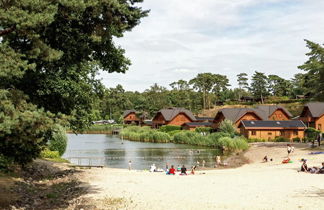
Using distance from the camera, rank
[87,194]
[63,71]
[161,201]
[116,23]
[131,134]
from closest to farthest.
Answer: [116,23] < [63,71] < [161,201] < [87,194] < [131,134]

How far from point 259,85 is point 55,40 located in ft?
411

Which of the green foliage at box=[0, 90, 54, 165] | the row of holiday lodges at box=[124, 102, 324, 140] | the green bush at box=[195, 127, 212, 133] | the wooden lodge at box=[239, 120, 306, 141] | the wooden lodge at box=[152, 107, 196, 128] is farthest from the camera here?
the wooden lodge at box=[152, 107, 196, 128]

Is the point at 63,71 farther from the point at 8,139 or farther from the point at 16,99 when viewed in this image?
the point at 8,139

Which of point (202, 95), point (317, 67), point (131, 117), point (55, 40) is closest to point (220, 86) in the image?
point (202, 95)

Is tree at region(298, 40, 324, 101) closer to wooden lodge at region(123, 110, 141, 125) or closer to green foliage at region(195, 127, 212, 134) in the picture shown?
green foliage at region(195, 127, 212, 134)

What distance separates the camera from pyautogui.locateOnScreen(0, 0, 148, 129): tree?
1069cm

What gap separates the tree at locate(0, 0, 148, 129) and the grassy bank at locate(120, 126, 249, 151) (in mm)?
40958

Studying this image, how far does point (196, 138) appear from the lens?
2611 inches

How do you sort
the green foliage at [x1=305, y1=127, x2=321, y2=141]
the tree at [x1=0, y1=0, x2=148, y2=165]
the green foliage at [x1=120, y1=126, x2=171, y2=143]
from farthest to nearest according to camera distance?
1. the green foliage at [x1=120, y1=126, x2=171, y2=143]
2. the green foliage at [x1=305, y1=127, x2=321, y2=141]
3. the tree at [x1=0, y1=0, x2=148, y2=165]

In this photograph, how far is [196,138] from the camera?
6631 centimetres

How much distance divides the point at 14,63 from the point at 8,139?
7.67ft

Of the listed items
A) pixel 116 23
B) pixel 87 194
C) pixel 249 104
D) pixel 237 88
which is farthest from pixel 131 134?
pixel 237 88

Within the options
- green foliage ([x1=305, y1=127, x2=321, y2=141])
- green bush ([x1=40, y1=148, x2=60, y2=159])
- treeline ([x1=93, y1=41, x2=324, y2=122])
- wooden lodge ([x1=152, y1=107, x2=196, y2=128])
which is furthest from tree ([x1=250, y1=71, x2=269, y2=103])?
green bush ([x1=40, y1=148, x2=60, y2=159])

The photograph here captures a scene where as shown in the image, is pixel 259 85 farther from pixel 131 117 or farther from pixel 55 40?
pixel 55 40
